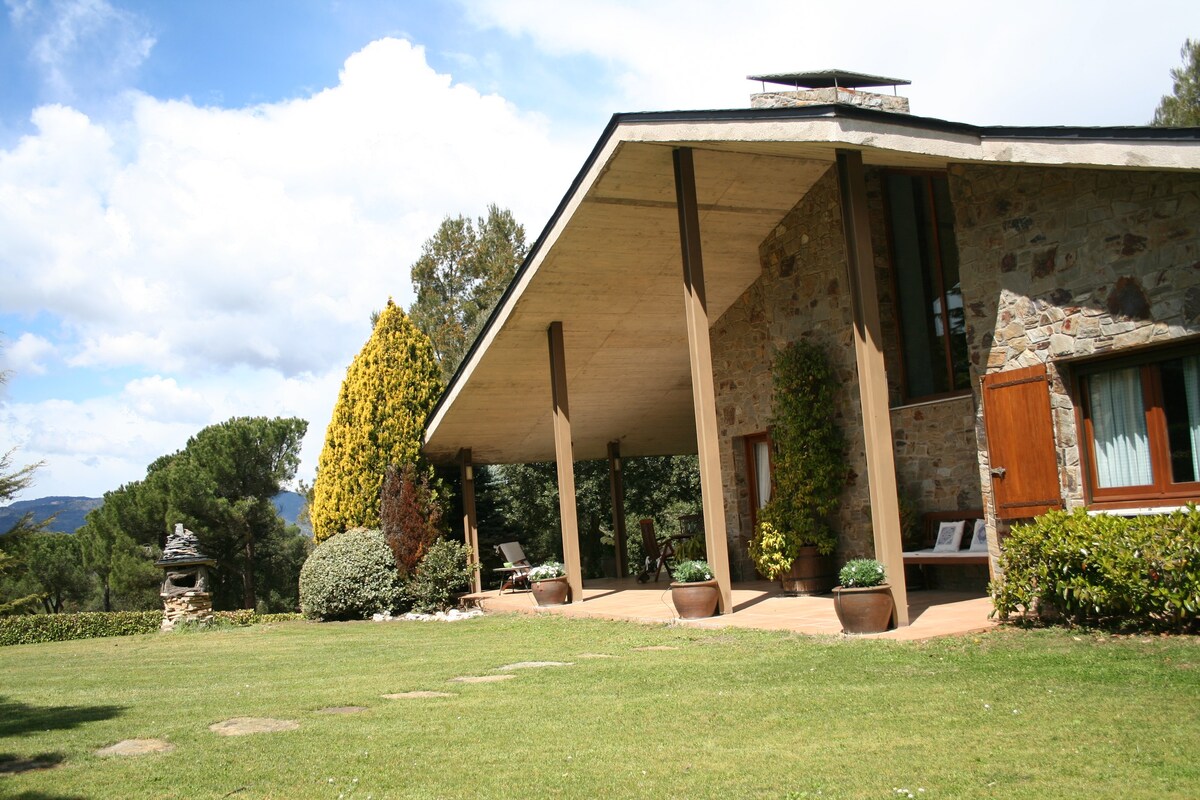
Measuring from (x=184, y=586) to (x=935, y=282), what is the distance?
1305cm

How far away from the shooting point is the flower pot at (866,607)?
782 cm

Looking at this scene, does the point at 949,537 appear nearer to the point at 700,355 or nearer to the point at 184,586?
the point at 700,355

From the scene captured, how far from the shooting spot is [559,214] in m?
10.5

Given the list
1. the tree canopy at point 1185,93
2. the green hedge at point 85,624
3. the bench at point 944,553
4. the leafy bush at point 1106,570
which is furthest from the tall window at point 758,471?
the tree canopy at point 1185,93

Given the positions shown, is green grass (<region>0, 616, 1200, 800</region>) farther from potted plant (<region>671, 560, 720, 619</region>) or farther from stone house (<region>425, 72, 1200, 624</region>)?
stone house (<region>425, 72, 1200, 624</region>)

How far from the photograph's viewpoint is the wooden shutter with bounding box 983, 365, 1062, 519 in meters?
8.07

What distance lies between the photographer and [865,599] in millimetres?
7816

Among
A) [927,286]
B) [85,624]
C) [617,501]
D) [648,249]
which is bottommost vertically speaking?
[85,624]

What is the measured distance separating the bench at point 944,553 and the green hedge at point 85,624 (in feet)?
35.2

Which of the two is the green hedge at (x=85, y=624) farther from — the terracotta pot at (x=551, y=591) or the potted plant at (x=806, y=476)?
the potted plant at (x=806, y=476)

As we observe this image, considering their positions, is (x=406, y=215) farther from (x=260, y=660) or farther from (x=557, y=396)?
(x=260, y=660)

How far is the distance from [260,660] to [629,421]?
9.02 m

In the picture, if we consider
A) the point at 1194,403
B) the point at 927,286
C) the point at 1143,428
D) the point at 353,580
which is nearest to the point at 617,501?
the point at 353,580

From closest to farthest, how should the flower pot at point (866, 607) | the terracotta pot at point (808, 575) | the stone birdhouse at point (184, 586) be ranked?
the flower pot at point (866, 607) → the terracotta pot at point (808, 575) → the stone birdhouse at point (184, 586)
